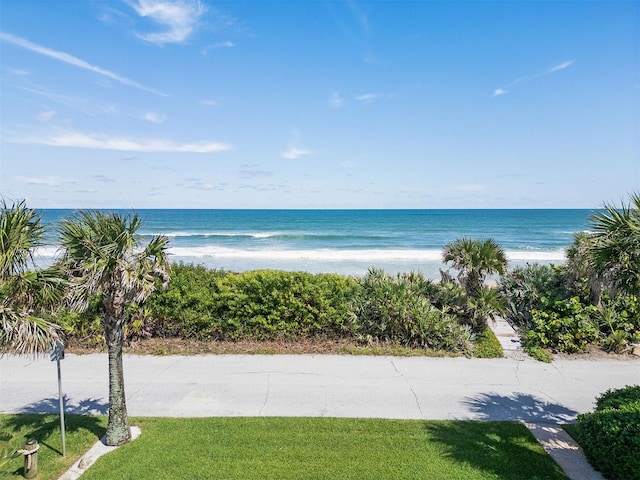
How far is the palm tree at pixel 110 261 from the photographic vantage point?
4.41 metres

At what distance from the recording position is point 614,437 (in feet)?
13.4

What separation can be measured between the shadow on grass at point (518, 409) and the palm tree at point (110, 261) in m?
5.08

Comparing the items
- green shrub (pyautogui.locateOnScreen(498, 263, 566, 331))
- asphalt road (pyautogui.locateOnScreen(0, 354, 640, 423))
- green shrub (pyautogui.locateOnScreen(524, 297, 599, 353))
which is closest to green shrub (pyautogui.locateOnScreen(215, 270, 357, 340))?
asphalt road (pyautogui.locateOnScreen(0, 354, 640, 423))

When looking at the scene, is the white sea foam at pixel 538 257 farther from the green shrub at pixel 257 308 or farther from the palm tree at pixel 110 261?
the palm tree at pixel 110 261

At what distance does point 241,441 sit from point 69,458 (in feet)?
6.90

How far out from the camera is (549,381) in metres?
7.07

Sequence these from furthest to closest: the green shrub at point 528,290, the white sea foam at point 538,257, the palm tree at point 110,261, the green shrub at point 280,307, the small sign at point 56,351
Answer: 1. the white sea foam at point 538,257
2. the green shrub at point 528,290
3. the green shrub at point 280,307
4. the small sign at point 56,351
5. the palm tree at point 110,261

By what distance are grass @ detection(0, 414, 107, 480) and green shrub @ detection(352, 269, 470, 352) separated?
5287 mm

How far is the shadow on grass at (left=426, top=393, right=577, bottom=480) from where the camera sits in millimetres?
4516

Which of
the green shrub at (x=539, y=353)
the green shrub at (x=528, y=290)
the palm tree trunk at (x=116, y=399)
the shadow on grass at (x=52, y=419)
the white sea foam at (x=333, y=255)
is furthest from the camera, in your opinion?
the white sea foam at (x=333, y=255)

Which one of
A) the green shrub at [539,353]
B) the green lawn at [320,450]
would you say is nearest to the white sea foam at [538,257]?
the green shrub at [539,353]

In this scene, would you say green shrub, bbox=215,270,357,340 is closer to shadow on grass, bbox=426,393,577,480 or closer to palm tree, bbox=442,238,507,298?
palm tree, bbox=442,238,507,298

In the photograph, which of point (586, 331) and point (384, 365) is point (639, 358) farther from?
point (384, 365)

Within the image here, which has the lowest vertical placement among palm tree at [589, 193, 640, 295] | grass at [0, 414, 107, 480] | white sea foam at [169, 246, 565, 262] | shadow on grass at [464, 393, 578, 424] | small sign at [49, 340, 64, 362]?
white sea foam at [169, 246, 565, 262]
